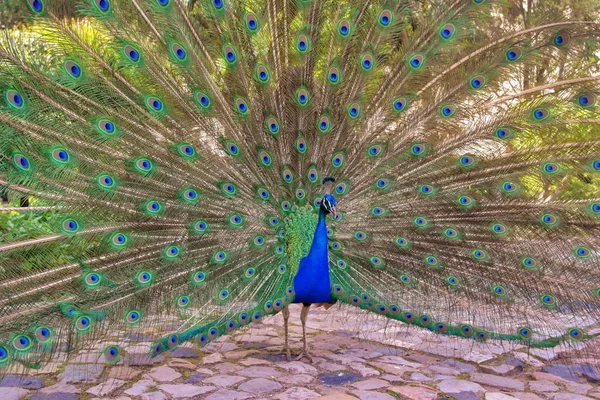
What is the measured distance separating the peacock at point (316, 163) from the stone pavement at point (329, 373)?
0.31 m

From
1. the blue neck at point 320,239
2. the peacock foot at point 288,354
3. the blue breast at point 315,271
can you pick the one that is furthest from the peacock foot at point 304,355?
the blue neck at point 320,239

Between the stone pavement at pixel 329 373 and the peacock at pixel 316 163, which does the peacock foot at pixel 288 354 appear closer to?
the stone pavement at pixel 329 373

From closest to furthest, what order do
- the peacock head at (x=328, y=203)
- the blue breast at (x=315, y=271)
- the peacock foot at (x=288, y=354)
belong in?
the peacock head at (x=328, y=203)
the blue breast at (x=315, y=271)
the peacock foot at (x=288, y=354)

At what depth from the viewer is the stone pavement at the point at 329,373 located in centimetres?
356

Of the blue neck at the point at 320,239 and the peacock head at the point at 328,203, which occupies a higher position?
the peacock head at the point at 328,203

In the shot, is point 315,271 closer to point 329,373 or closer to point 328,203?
point 328,203

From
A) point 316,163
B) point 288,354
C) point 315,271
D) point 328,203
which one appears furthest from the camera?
point 288,354

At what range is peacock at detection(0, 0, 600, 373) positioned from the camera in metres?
3.34

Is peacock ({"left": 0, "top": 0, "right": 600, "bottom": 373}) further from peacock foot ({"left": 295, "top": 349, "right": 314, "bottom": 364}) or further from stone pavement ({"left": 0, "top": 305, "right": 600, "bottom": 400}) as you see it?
peacock foot ({"left": 295, "top": 349, "right": 314, "bottom": 364})

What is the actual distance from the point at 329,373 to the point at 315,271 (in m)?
0.73

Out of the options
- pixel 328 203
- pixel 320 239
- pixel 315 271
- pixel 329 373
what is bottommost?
pixel 329 373

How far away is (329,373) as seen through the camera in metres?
3.92

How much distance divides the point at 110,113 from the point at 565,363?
3.45 metres

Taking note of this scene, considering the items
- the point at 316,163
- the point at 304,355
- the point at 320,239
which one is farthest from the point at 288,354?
the point at 316,163
